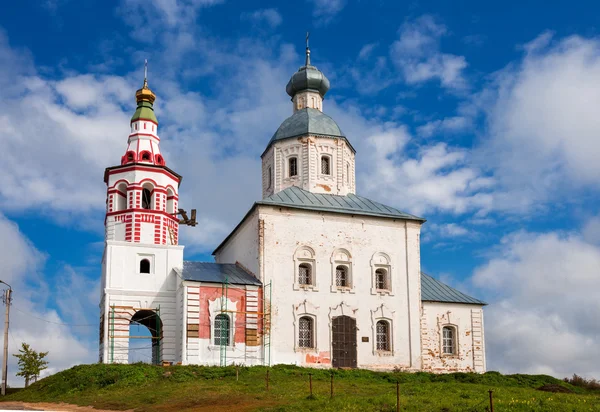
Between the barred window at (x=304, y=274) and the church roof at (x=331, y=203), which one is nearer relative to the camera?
the barred window at (x=304, y=274)

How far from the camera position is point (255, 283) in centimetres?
3086

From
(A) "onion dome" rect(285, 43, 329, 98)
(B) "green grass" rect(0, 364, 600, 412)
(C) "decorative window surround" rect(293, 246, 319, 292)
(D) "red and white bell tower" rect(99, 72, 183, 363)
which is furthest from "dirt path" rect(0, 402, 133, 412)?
(A) "onion dome" rect(285, 43, 329, 98)

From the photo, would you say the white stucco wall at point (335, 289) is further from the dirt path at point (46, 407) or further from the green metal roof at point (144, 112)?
the dirt path at point (46, 407)

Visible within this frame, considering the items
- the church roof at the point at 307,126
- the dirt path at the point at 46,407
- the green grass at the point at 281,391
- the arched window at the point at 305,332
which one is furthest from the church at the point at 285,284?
the dirt path at the point at 46,407

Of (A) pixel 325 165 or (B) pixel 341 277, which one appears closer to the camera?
(B) pixel 341 277

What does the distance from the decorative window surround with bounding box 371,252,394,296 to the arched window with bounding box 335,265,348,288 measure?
1.16m

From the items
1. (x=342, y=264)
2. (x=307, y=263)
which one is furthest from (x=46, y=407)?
(x=342, y=264)

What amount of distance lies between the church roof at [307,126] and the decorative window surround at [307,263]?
21.6ft

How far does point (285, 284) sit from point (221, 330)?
328 cm

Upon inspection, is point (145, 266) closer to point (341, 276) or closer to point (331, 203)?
point (341, 276)

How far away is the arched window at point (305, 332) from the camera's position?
102 feet

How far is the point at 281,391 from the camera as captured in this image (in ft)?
74.8

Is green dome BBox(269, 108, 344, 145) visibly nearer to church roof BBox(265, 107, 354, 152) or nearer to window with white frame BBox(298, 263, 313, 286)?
church roof BBox(265, 107, 354, 152)

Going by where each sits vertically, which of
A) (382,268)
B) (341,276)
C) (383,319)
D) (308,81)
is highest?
(308,81)
